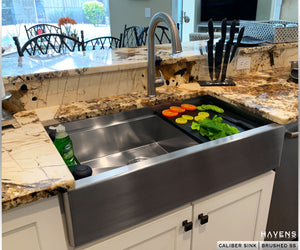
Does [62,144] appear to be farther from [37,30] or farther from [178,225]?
[37,30]

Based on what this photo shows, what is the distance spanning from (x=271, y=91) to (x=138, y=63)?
0.61 meters

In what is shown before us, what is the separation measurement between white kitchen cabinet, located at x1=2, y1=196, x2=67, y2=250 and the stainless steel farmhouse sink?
30 millimetres

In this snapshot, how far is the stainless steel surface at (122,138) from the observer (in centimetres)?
103

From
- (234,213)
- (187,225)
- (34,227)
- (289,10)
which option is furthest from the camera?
(289,10)

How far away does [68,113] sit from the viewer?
3.29ft

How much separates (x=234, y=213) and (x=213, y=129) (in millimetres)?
315

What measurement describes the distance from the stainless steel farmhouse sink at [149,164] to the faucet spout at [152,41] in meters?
0.11

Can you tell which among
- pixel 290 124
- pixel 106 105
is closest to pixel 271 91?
pixel 290 124

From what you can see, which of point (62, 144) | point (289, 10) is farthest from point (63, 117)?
point (289, 10)

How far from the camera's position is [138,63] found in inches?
45.5

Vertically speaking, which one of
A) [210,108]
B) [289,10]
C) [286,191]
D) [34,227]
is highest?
[289,10]

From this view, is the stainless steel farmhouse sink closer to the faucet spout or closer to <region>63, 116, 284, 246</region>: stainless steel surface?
<region>63, 116, 284, 246</region>: stainless steel surface

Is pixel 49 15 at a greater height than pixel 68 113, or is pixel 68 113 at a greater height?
pixel 49 15

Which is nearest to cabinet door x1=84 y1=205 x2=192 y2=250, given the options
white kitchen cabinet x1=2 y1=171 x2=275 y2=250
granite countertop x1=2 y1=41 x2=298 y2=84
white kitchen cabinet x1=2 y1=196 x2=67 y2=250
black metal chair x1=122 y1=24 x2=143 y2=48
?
white kitchen cabinet x1=2 y1=171 x2=275 y2=250
